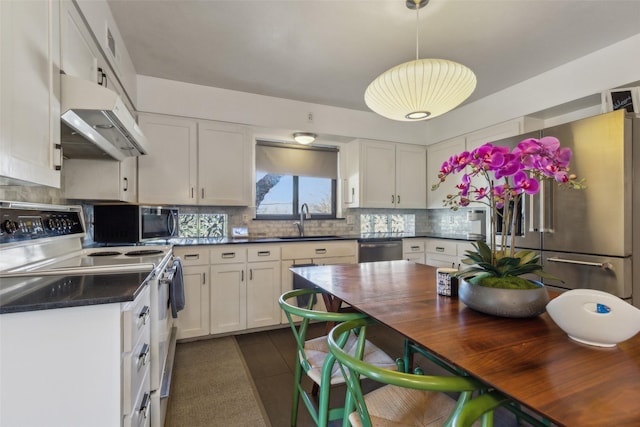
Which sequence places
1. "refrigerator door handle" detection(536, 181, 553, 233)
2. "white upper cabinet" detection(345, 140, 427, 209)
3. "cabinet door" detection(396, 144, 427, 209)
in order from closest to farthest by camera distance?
1. "refrigerator door handle" detection(536, 181, 553, 233)
2. "white upper cabinet" detection(345, 140, 427, 209)
3. "cabinet door" detection(396, 144, 427, 209)

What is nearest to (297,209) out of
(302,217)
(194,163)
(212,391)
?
(302,217)

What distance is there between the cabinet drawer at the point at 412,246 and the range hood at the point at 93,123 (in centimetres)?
295

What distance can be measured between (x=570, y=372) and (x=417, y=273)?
110cm

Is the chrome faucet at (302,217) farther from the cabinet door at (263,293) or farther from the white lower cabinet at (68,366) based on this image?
the white lower cabinet at (68,366)

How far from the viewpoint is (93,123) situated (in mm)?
1562

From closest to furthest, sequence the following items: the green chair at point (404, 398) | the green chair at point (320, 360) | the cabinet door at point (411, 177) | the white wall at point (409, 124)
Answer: the green chair at point (404, 398), the green chair at point (320, 360), the white wall at point (409, 124), the cabinet door at point (411, 177)

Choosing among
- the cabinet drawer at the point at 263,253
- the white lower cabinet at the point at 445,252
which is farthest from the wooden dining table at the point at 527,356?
the white lower cabinet at the point at 445,252

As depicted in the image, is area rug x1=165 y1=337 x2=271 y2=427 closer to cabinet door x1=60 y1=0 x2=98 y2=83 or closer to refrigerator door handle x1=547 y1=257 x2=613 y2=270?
cabinet door x1=60 y1=0 x2=98 y2=83

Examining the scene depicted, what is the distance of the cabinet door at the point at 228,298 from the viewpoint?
9.46 feet

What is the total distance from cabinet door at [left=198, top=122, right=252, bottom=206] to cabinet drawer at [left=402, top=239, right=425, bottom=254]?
1.96m

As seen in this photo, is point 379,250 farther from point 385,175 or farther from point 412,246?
point 385,175

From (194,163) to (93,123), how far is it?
1.54 m

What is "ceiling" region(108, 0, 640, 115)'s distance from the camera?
202cm

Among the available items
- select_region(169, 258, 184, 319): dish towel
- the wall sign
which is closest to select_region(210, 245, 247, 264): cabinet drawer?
select_region(169, 258, 184, 319): dish towel
